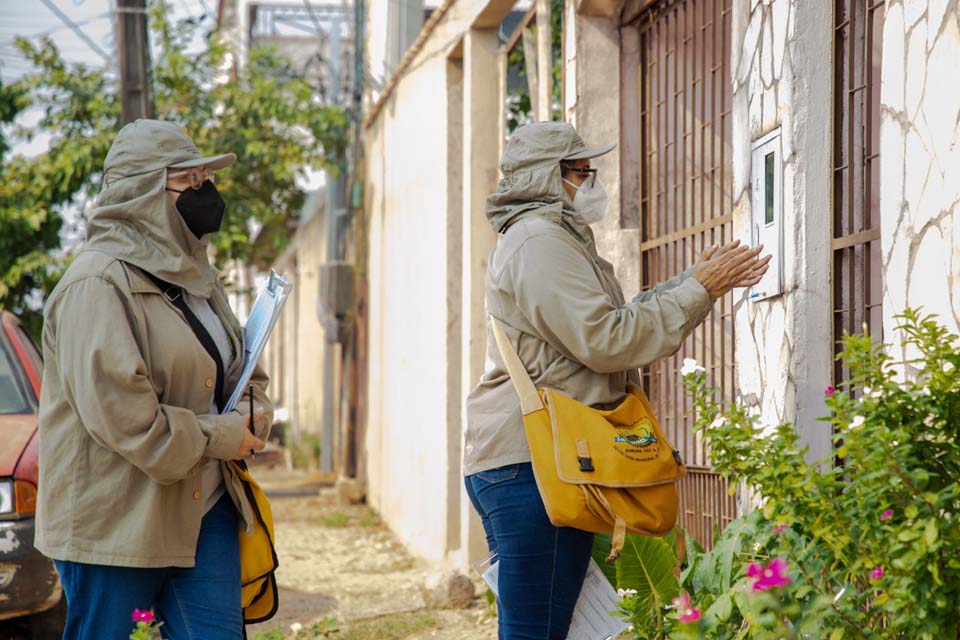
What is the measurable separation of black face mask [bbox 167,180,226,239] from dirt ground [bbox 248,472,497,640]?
2.66 metres

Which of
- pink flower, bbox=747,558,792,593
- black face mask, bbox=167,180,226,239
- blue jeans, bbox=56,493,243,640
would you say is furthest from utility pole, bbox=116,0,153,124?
pink flower, bbox=747,558,792,593

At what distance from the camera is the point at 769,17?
4055 mm

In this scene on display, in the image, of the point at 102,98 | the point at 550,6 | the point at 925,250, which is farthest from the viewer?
the point at 102,98

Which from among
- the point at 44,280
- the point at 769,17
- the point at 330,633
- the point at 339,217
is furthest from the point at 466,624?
the point at 339,217

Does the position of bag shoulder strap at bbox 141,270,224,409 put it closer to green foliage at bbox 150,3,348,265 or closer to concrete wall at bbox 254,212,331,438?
green foliage at bbox 150,3,348,265

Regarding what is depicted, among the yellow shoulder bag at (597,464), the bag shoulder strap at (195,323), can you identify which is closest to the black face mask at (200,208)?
the bag shoulder strap at (195,323)

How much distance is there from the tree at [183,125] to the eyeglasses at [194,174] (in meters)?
8.68

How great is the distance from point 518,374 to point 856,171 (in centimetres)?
116

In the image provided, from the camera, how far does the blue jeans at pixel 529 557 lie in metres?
3.37

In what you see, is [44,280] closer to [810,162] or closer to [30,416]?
[30,416]

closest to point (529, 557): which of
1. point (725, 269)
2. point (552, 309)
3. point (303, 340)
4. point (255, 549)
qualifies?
point (552, 309)

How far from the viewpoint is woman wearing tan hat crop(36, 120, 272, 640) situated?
3.20 meters

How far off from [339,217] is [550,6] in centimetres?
706

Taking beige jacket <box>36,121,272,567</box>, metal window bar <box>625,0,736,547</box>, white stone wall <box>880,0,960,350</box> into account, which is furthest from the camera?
metal window bar <box>625,0,736,547</box>
